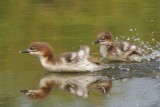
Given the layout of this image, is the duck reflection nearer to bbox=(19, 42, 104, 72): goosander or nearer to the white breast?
bbox=(19, 42, 104, 72): goosander

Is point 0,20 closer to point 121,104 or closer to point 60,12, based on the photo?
point 60,12

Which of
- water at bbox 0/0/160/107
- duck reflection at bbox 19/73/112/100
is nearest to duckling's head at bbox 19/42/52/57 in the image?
water at bbox 0/0/160/107

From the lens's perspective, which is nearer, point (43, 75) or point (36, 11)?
point (43, 75)

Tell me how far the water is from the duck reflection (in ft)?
0.25

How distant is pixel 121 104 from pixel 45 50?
7.10ft

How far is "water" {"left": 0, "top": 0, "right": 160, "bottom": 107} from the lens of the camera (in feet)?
24.0

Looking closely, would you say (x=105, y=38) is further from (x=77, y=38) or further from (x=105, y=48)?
(x=77, y=38)

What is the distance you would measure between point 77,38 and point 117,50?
3.15ft

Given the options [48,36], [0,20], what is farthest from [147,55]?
[0,20]

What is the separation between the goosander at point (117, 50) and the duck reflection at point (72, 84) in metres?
1.13

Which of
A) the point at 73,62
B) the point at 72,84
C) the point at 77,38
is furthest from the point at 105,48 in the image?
the point at 72,84

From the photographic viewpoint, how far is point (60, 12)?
1284cm

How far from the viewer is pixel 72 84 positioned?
8062mm

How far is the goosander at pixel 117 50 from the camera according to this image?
951cm
